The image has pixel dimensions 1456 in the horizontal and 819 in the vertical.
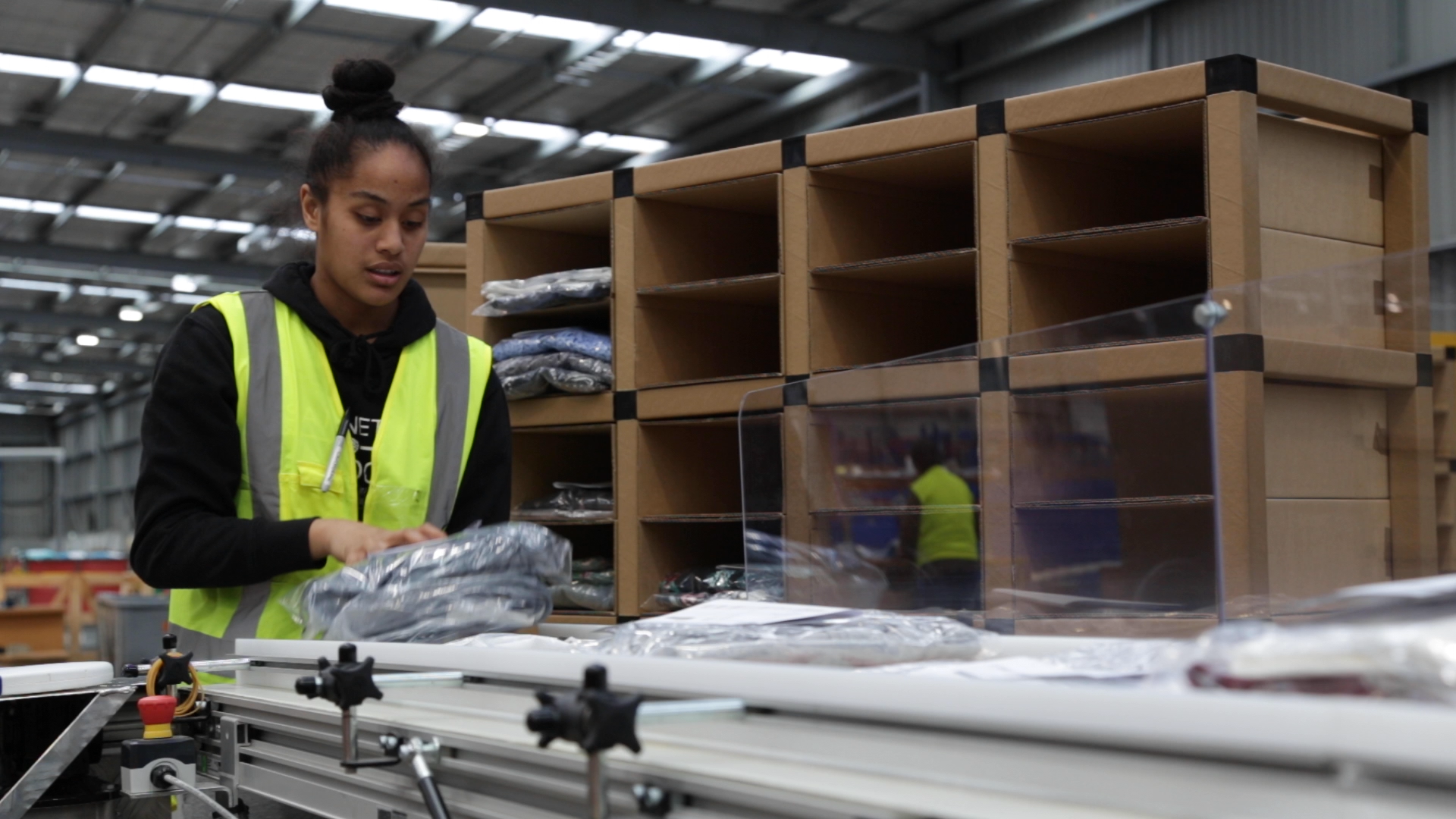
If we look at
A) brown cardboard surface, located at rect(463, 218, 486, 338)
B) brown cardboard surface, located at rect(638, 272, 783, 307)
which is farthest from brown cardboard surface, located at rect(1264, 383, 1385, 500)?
brown cardboard surface, located at rect(463, 218, 486, 338)

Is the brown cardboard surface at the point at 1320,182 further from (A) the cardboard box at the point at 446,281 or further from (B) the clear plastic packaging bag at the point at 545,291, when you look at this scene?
(A) the cardboard box at the point at 446,281

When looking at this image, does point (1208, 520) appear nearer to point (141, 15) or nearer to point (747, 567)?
point (747, 567)

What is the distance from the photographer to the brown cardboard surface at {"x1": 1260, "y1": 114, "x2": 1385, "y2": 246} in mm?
2328

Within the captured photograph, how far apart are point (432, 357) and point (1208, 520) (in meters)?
1.02

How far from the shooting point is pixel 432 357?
1.91 meters

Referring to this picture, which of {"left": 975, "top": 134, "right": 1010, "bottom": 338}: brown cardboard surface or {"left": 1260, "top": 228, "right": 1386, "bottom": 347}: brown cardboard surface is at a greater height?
{"left": 975, "top": 134, "right": 1010, "bottom": 338}: brown cardboard surface

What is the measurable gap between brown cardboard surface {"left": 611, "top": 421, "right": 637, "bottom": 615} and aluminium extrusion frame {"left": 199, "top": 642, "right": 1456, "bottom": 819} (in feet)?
6.32

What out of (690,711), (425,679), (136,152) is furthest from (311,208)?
(136,152)

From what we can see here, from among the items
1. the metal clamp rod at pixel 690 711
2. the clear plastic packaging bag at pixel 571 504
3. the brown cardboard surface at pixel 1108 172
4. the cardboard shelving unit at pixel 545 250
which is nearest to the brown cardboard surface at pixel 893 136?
the brown cardboard surface at pixel 1108 172

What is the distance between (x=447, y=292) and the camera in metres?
3.84

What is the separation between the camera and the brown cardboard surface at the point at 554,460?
137 inches

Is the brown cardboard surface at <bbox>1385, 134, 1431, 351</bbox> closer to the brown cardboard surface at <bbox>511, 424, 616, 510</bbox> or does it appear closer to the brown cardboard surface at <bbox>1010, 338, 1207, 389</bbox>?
the brown cardboard surface at <bbox>1010, 338, 1207, 389</bbox>

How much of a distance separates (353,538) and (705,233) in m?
1.86

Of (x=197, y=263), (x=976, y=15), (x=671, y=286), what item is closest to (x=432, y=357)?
(x=671, y=286)
